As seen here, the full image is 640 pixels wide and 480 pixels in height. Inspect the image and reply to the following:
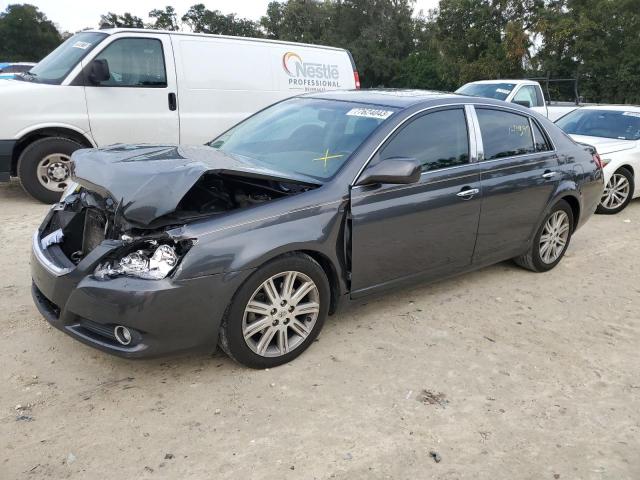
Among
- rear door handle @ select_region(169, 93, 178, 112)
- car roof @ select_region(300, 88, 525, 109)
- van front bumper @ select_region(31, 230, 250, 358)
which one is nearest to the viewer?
van front bumper @ select_region(31, 230, 250, 358)

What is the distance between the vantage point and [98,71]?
6.97 m

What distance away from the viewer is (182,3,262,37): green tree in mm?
59375

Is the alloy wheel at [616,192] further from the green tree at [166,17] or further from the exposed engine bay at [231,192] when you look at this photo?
the green tree at [166,17]

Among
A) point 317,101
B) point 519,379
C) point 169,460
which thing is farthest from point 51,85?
point 519,379

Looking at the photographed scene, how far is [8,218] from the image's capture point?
21.1 feet

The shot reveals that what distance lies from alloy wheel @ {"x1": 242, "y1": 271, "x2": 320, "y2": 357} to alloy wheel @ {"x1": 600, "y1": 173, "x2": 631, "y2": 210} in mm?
5953

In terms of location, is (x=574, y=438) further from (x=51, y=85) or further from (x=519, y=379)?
(x=51, y=85)

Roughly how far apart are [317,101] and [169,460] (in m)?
2.88

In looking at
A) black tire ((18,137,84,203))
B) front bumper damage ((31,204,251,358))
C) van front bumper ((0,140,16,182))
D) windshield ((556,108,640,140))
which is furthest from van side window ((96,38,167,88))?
windshield ((556,108,640,140))

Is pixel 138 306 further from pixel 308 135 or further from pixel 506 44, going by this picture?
pixel 506 44

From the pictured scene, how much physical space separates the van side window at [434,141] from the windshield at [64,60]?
5.00m

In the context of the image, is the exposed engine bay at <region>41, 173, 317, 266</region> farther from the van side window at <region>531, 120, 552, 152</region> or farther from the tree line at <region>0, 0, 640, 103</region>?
the tree line at <region>0, 0, 640, 103</region>

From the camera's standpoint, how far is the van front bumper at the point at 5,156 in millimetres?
6641

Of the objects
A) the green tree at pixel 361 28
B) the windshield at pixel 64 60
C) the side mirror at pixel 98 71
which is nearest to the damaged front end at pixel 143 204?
the side mirror at pixel 98 71
